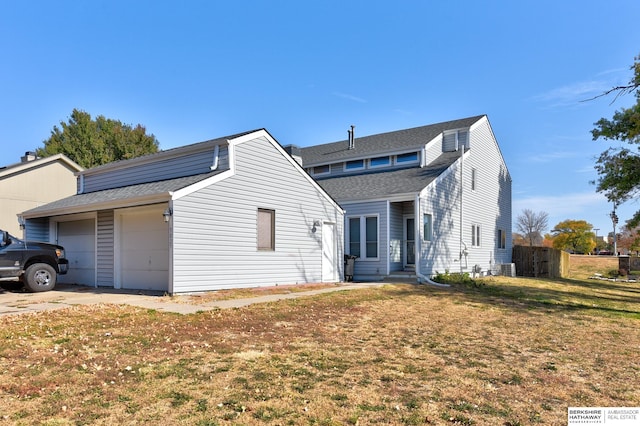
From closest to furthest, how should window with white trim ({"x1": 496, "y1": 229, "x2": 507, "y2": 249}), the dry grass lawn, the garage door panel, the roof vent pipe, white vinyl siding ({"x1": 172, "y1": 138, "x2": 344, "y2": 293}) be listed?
1. the dry grass lawn
2. white vinyl siding ({"x1": 172, "y1": 138, "x2": 344, "y2": 293})
3. the garage door panel
4. the roof vent pipe
5. window with white trim ({"x1": 496, "y1": 229, "x2": 507, "y2": 249})

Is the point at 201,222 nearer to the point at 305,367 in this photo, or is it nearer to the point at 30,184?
the point at 305,367

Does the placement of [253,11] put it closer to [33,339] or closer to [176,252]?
[176,252]

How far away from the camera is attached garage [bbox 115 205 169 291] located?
1295 centimetres

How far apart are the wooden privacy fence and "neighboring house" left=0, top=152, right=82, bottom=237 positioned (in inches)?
1056

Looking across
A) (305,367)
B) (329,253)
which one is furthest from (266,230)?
(305,367)

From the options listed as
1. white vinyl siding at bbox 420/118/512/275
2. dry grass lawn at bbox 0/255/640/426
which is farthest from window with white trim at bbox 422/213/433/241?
dry grass lawn at bbox 0/255/640/426

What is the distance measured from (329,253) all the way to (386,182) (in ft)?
15.6

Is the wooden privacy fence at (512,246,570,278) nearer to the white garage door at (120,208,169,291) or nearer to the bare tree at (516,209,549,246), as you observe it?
the white garage door at (120,208,169,291)

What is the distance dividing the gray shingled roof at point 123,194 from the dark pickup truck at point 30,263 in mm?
1729

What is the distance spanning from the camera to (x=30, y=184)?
2202 cm

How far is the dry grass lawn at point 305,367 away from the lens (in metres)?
3.83

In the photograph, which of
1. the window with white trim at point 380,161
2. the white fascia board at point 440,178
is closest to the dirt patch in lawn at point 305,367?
the white fascia board at point 440,178

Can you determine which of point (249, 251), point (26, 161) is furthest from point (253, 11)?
point (26, 161)

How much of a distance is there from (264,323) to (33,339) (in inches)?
142
